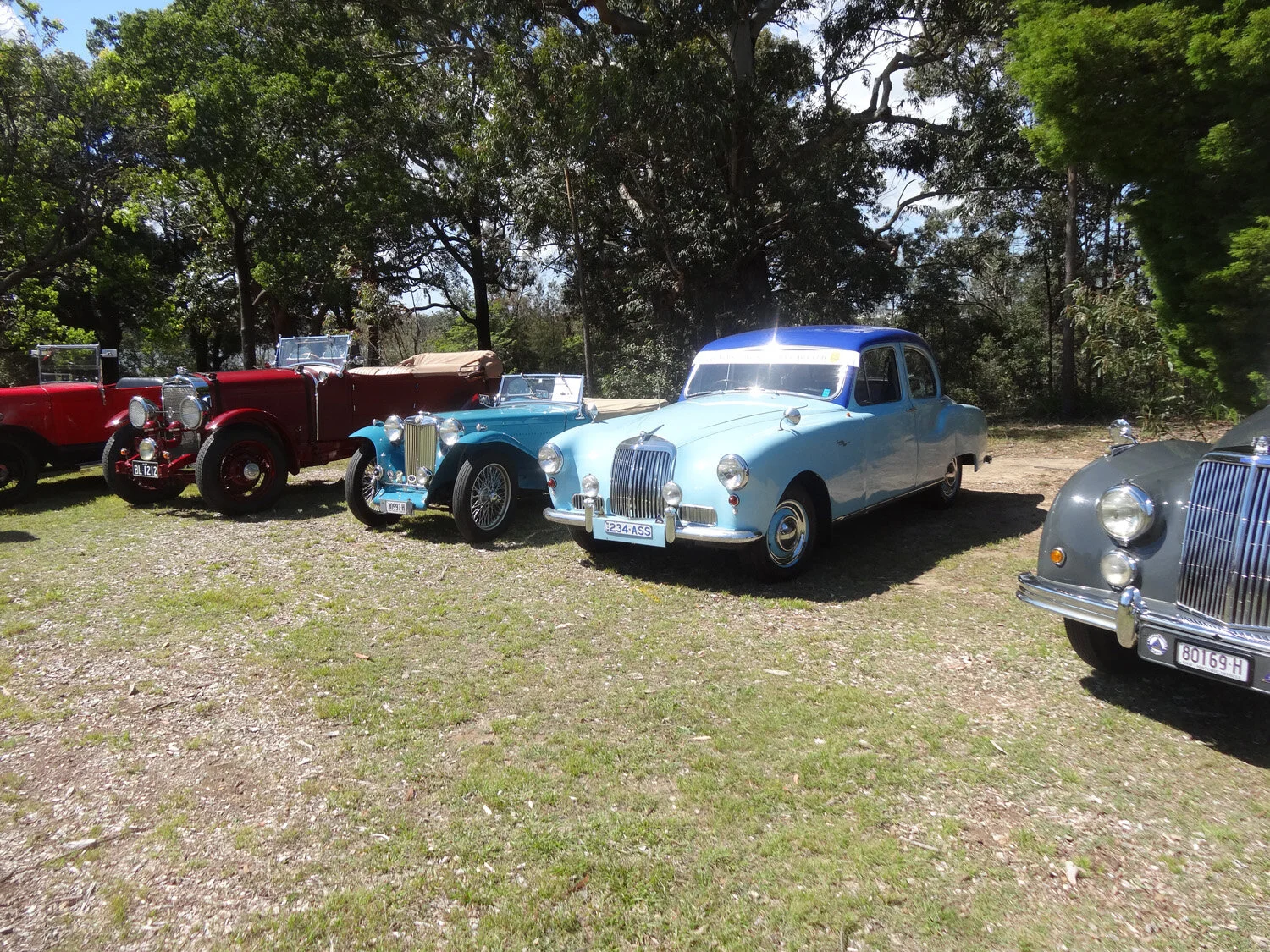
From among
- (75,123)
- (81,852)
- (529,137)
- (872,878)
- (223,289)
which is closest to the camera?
(872,878)

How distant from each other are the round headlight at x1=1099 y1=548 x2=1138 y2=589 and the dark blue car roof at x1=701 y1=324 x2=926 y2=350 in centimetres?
345

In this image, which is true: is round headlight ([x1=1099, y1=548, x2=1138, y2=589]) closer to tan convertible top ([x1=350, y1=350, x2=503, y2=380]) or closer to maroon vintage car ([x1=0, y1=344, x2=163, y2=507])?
tan convertible top ([x1=350, y1=350, x2=503, y2=380])

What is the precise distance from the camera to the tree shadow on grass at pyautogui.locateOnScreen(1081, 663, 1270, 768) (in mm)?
3641

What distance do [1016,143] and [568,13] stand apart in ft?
29.3

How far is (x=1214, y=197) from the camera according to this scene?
636 centimetres

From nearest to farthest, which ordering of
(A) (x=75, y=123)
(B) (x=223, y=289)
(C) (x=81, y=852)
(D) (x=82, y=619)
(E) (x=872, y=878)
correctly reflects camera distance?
1. (E) (x=872, y=878)
2. (C) (x=81, y=852)
3. (D) (x=82, y=619)
4. (A) (x=75, y=123)
5. (B) (x=223, y=289)

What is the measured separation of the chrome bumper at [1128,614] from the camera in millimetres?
3246

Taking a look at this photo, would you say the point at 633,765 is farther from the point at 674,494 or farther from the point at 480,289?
the point at 480,289

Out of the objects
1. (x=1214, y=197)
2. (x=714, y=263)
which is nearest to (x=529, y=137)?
(x=714, y=263)

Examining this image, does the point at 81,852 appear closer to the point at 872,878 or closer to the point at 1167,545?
the point at 872,878

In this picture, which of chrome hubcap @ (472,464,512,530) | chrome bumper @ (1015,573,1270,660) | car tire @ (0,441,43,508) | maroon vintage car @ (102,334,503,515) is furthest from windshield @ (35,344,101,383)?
chrome bumper @ (1015,573,1270,660)

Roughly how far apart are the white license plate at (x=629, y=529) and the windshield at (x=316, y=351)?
506 cm

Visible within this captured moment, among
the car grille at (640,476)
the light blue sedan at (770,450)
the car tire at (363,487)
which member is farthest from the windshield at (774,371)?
the car tire at (363,487)

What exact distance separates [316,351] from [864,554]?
6.81 meters
